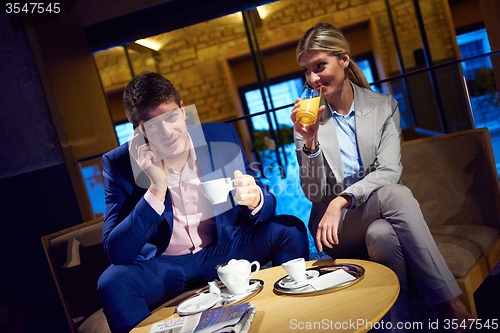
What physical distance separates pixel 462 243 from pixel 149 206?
1296 millimetres

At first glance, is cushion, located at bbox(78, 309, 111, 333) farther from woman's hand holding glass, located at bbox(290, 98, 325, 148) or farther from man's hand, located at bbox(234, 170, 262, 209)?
woman's hand holding glass, located at bbox(290, 98, 325, 148)

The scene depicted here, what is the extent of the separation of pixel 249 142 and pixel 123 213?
2.66 m

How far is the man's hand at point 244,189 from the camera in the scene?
1.54 metres

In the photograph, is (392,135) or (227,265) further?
(392,135)

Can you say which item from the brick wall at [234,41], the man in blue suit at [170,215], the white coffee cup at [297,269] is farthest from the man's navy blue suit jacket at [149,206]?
the brick wall at [234,41]

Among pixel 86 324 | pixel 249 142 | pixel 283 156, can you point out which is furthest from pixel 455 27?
pixel 86 324

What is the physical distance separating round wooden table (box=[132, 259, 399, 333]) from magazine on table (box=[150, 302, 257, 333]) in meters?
0.03

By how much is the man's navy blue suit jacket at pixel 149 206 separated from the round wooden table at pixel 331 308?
430 mm

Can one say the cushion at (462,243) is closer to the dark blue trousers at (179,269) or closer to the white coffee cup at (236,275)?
the dark blue trousers at (179,269)

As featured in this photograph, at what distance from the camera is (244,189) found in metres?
1.55

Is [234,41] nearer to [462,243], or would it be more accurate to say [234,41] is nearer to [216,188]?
[216,188]

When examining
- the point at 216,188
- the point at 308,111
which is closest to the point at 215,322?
the point at 216,188

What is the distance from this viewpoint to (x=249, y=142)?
14.1 ft

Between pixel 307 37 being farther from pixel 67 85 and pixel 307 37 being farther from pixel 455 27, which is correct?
pixel 455 27
